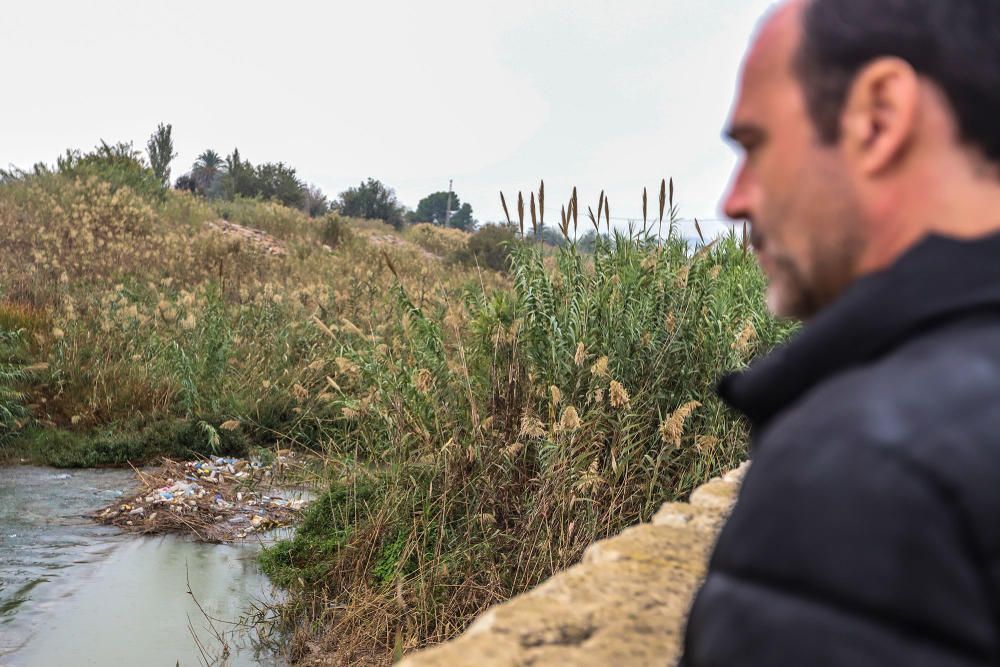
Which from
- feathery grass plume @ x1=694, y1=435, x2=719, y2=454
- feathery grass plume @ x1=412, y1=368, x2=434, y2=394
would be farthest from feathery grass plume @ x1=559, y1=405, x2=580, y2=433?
feathery grass plume @ x1=412, y1=368, x2=434, y2=394

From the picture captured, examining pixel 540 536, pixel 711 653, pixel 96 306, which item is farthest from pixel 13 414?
pixel 711 653

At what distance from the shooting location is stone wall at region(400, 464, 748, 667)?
1.37m

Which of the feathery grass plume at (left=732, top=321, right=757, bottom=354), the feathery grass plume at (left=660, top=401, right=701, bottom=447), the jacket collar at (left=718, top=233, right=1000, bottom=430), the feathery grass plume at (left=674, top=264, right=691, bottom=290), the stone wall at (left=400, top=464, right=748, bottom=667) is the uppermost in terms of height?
the feathery grass plume at (left=674, top=264, right=691, bottom=290)

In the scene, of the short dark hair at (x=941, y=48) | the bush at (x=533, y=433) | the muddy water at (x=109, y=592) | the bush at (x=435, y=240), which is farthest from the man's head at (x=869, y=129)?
the bush at (x=435, y=240)

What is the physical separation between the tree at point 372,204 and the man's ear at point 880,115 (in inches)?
1608

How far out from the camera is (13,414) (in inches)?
324

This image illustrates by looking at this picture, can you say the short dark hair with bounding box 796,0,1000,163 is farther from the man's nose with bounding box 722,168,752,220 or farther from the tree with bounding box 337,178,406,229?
the tree with bounding box 337,178,406,229

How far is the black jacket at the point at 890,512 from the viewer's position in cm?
61

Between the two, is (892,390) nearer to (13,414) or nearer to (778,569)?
(778,569)

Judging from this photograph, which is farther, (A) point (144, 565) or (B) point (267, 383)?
(B) point (267, 383)

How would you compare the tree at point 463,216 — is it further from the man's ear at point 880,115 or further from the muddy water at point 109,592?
the man's ear at point 880,115

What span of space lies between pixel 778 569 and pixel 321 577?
4605mm

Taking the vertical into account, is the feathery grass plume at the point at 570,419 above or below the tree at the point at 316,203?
below

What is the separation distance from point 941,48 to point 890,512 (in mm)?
359
